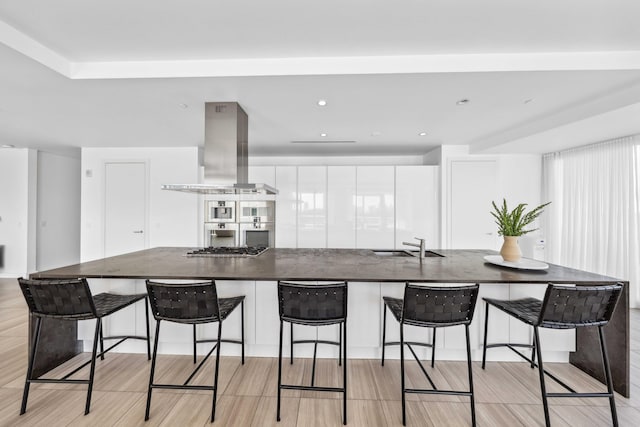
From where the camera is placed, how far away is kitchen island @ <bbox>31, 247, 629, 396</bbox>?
2.01m

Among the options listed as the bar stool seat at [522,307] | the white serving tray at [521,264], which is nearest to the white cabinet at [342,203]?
the white serving tray at [521,264]

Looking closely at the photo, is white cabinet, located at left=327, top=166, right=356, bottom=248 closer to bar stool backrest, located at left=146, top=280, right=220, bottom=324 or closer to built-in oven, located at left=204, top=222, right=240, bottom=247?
built-in oven, located at left=204, top=222, right=240, bottom=247

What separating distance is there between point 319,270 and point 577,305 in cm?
167

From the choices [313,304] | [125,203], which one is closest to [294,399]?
[313,304]

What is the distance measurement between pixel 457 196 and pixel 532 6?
3.23 m

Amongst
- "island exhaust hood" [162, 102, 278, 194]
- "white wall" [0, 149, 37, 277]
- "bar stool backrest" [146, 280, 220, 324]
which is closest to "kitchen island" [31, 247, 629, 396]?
"bar stool backrest" [146, 280, 220, 324]

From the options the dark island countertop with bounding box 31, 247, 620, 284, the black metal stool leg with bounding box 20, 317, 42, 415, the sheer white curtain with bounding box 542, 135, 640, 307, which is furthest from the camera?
the sheer white curtain with bounding box 542, 135, 640, 307

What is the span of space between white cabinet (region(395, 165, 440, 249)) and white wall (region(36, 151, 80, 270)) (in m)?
6.85

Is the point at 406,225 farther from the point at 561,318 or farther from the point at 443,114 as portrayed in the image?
the point at 561,318

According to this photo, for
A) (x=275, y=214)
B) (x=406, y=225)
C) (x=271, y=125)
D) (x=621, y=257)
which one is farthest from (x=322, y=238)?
(x=621, y=257)

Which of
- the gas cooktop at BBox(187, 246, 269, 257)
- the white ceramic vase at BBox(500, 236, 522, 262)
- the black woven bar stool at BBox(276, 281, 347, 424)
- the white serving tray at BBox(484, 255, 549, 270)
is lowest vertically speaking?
the black woven bar stool at BBox(276, 281, 347, 424)

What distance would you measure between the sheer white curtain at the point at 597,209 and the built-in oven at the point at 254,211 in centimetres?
471

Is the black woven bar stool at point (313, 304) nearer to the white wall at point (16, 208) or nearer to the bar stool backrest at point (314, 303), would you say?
the bar stool backrest at point (314, 303)

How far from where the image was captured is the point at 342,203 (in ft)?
15.7
